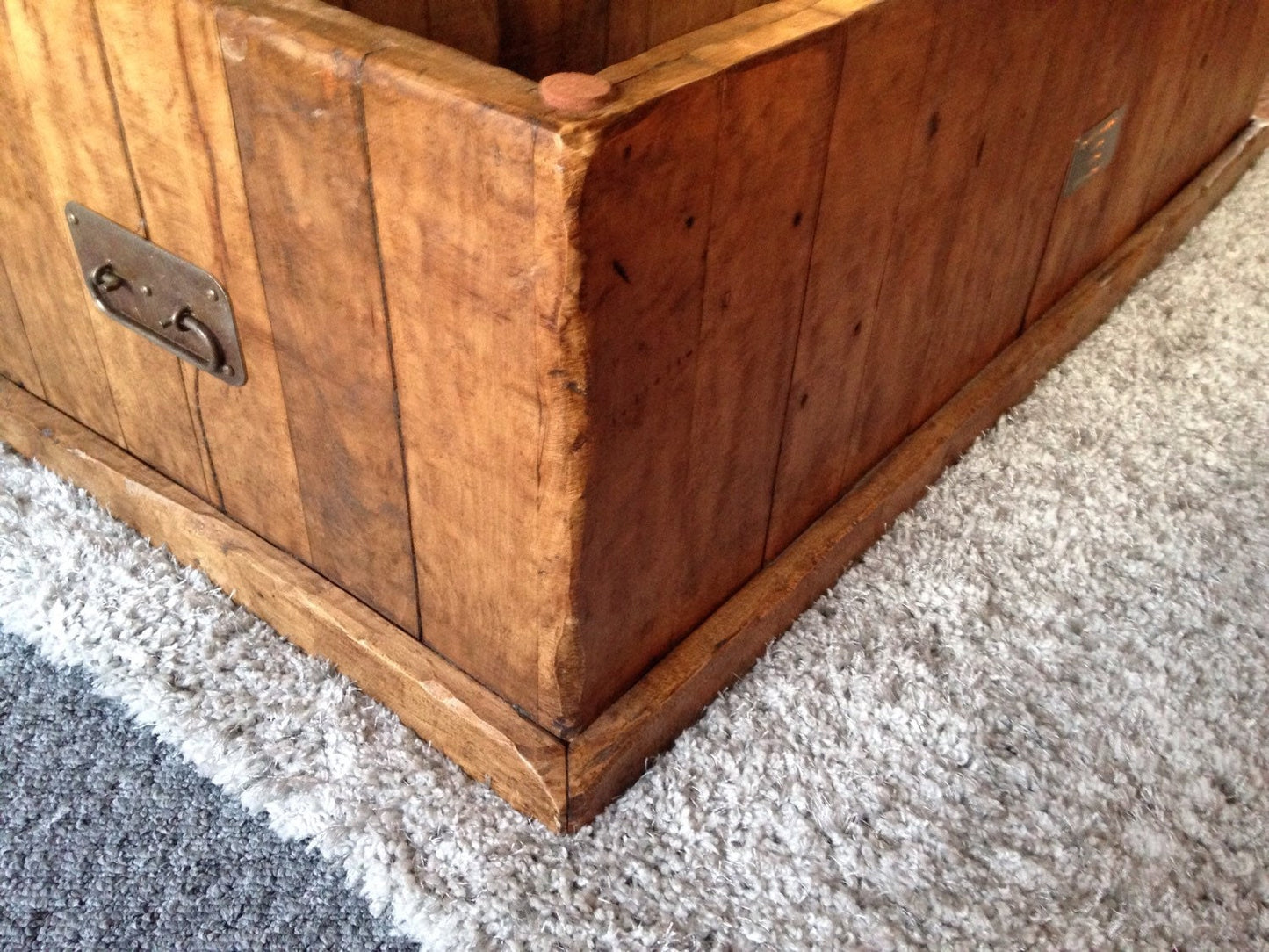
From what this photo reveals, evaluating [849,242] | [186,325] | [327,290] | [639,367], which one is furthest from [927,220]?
[186,325]

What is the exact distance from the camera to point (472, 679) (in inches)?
35.5

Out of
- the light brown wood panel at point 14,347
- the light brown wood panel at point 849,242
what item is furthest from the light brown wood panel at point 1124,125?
the light brown wood panel at point 14,347

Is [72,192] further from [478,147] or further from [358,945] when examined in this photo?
[358,945]

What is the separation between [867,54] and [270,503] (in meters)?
0.57

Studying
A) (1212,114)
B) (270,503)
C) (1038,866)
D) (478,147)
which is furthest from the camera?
(1212,114)

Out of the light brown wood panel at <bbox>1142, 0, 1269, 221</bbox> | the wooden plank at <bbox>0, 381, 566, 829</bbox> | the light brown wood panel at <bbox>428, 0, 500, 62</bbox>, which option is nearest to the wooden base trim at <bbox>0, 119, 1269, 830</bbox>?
the wooden plank at <bbox>0, 381, 566, 829</bbox>

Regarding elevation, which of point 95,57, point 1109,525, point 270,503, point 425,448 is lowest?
point 1109,525

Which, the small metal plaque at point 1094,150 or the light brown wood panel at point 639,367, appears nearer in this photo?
the light brown wood panel at point 639,367

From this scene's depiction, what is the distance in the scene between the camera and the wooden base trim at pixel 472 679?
866 mm

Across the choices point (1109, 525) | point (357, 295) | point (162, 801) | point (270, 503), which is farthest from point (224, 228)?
point (1109, 525)

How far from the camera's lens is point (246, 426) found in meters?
0.92

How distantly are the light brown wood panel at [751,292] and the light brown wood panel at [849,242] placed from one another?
0.02m

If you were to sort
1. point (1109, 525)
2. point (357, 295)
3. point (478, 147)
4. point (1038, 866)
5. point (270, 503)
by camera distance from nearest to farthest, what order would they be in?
point (478, 147)
point (357, 295)
point (1038, 866)
point (270, 503)
point (1109, 525)

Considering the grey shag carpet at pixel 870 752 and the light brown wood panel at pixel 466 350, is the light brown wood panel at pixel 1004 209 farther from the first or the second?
the light brown wood panel at pixel 466 350
